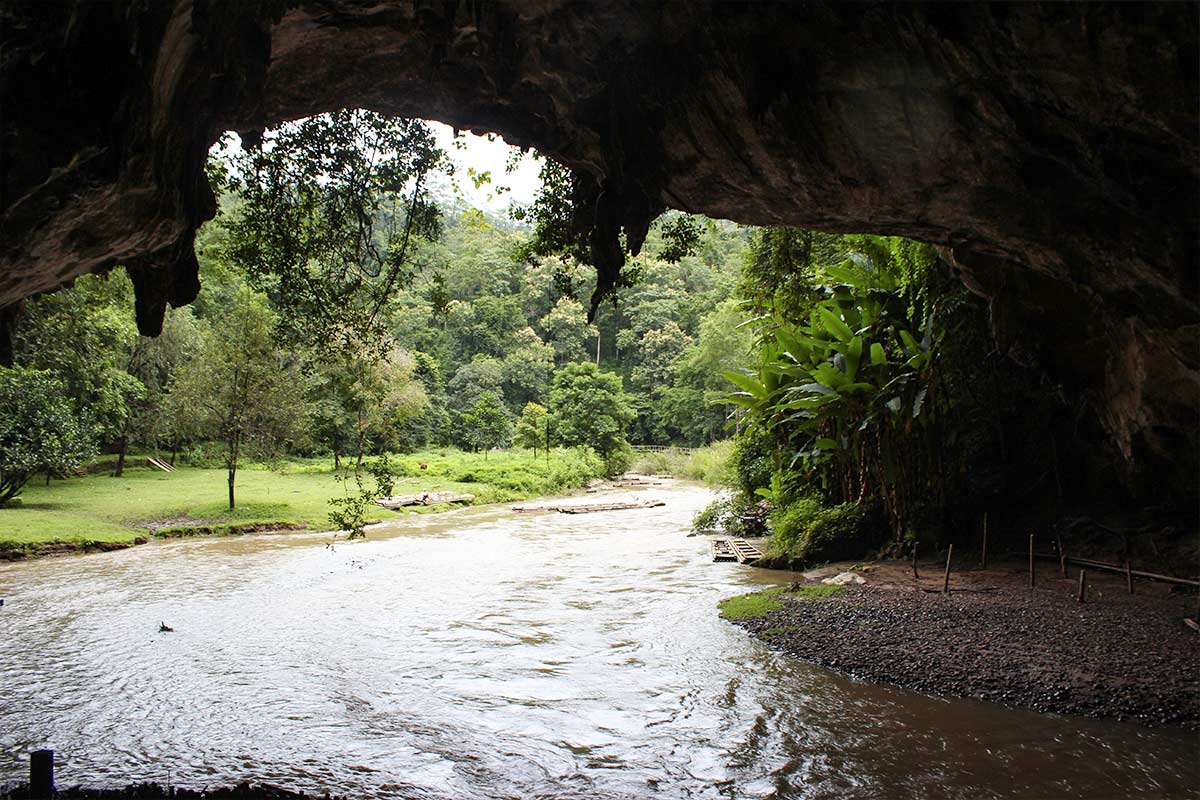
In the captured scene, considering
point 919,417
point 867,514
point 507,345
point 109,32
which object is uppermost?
point 507,345

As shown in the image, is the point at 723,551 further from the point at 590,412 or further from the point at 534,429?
the point at 534,429

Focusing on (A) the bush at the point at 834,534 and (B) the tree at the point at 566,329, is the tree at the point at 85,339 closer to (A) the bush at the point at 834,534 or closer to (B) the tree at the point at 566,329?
(A) the bush at the point at 834,534

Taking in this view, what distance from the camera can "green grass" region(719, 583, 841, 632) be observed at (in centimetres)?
819

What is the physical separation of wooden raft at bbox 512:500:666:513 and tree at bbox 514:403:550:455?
1124 centimetres

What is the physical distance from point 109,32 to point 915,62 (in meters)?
4.43

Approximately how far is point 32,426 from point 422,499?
9.55 metres

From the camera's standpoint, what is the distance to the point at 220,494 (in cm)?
1930

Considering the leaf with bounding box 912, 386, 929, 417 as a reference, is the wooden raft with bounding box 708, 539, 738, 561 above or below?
below

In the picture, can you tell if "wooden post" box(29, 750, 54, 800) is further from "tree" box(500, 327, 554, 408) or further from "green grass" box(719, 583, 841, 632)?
"tree" box(500, 327, 554, 408)

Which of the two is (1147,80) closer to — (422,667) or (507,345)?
(422,667)

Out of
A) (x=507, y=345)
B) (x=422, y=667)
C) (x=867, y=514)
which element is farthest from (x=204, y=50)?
(x=507, y=345)

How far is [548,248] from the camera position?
Result: 25.8ft

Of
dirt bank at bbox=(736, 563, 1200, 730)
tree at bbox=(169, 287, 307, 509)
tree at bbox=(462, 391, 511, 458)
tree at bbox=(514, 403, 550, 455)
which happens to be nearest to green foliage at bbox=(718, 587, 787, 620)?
dirt bank at bbox=(736, 563, 1200, 730)

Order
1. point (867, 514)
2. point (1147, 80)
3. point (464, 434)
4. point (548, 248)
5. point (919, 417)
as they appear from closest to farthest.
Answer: point (1147, 80), point (548, 248), point (919, 417), point (867, 514), point (464, 434)
